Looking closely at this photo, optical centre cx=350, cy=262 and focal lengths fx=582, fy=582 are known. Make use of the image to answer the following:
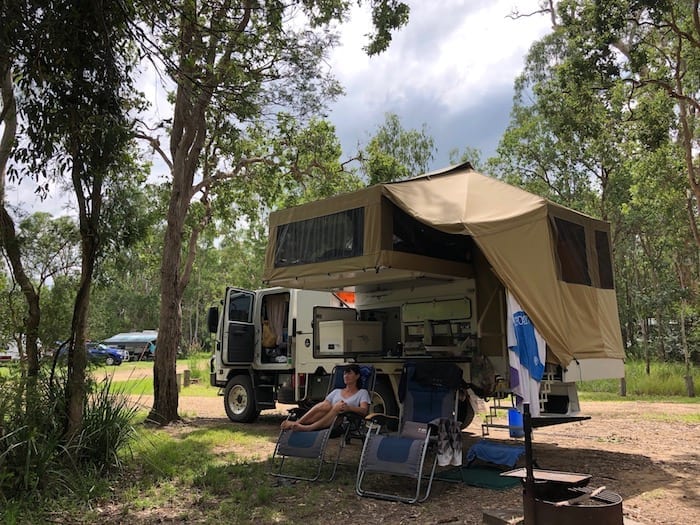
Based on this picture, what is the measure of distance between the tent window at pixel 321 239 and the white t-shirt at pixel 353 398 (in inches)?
59.5

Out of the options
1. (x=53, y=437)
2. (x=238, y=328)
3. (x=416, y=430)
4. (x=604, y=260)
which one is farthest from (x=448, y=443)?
(x=238, y=328)

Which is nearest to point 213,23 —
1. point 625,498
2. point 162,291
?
point 162,291

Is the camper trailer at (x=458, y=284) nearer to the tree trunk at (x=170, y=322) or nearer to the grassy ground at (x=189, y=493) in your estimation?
the grassy ground at (x=189, y=493)

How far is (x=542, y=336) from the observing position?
550cm

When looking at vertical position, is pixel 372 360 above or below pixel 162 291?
below

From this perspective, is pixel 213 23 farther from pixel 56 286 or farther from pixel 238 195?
pixel 238 195

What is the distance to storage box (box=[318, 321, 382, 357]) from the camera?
26.7 ft

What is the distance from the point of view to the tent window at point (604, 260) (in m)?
6.93

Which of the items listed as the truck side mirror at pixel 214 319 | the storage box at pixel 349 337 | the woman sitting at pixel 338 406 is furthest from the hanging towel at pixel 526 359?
the truck side mirror at pixel 214 319

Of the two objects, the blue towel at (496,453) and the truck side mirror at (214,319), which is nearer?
the blue towel at (496,453)

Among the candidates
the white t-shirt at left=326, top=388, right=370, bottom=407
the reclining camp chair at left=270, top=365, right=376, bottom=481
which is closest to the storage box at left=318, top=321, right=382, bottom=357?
the white t-shirt at left=326, top=388, right=370, bottom=407

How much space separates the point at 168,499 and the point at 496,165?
19051 millimetres

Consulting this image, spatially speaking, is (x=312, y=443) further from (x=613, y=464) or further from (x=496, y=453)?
(x=613, y=464)

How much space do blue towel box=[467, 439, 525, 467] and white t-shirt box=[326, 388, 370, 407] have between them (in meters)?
1.24
